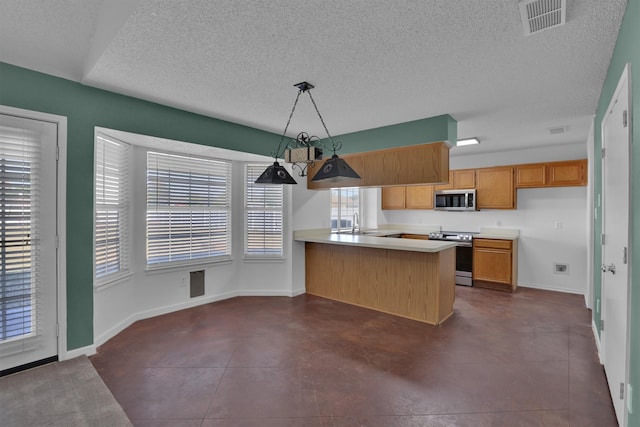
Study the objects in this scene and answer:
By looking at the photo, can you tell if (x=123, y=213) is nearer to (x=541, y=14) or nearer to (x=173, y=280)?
(x=173, y=280)

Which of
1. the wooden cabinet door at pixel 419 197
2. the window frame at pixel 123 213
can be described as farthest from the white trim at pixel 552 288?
the window frame at pixel 123 213

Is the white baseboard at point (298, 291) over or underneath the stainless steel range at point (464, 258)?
underneath

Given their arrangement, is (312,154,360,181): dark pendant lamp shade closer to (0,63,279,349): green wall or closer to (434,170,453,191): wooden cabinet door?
(0,63,279,349): green wall

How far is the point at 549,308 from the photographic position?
14.3 feet

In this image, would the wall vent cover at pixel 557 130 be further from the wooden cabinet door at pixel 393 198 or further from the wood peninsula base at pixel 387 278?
the wooden cabinet door at pixel 393 198

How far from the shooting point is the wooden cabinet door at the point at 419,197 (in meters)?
6.46

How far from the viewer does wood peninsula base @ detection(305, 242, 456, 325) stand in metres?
3.81

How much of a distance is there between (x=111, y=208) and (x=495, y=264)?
5683 mm

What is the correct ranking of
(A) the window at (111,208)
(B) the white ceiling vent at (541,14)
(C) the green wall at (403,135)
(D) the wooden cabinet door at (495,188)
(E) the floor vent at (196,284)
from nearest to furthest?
(B) the white ceiling vent at (541,14) → (A) the window at (111,208) → (C) the green wall at (403,135) → (E) the floor vent at (196,284) → (D) the wooden cabinet door at (495,188)

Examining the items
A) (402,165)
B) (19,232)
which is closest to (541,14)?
(402,165)

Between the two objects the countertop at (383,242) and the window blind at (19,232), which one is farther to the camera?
the countertop at (383,242)

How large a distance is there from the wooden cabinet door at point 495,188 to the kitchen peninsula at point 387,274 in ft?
6.75

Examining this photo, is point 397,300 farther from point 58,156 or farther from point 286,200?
point 58,156

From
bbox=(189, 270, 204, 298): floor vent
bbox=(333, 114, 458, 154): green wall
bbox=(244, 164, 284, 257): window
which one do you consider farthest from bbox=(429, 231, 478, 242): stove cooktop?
bbox=(189, 270, 204, 298): floor vent
